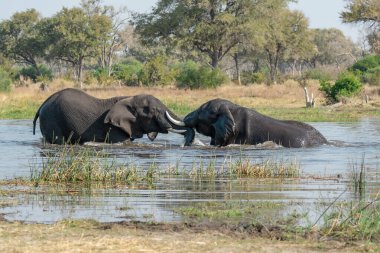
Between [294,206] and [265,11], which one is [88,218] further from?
[265,11]

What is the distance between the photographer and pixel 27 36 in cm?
7681

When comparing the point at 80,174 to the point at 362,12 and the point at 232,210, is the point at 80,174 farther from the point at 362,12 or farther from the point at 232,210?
the point at 362,12

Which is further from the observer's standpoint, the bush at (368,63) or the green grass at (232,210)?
the bush at (368,63)

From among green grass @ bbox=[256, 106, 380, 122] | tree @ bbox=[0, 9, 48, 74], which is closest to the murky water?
green grass @ bbox=[256, 106, 380, 122]

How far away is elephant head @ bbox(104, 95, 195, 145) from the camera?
67.7 feet

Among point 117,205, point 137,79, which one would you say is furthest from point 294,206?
point 137,79

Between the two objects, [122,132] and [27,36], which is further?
[27,36]

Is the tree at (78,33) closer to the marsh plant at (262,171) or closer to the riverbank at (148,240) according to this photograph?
the marsh plant at (262,171)

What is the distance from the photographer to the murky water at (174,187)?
10.1 metres

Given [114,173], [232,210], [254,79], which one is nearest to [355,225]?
[232,210]

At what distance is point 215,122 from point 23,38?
59505 millimetres

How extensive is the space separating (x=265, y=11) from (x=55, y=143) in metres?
42.1

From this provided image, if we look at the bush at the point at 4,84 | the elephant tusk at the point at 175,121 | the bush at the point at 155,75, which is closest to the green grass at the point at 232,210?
the elephant tusk at the point at 175,121

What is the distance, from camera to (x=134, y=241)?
7977mm
